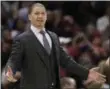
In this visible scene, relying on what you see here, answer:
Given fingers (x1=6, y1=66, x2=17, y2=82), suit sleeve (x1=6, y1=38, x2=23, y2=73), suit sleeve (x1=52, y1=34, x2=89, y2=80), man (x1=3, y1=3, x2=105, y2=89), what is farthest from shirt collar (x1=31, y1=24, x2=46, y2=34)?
fingers (x1=6, y1=66, x2=17, y2=82)

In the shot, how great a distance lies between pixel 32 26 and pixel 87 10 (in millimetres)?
5333

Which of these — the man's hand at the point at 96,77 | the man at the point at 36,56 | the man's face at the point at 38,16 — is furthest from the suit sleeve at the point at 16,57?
the man's hand at the point at 96,77

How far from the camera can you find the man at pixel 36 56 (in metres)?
5.31

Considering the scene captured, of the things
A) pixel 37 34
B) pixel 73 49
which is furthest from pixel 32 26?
pixel 73 49

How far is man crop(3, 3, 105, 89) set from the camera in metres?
5.31

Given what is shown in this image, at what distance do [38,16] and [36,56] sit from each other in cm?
37

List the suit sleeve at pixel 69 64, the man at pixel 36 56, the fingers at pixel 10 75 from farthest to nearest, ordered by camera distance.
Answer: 1. the suit sleeve at pixel 69 64
2. the man at pixel 36 56
3. the fingers at pixel 10 75

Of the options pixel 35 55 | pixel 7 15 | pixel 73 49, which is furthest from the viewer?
pixel 7 15

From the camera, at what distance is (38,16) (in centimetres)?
533

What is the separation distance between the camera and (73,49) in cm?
888

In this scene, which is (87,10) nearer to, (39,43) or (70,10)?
(70,10)

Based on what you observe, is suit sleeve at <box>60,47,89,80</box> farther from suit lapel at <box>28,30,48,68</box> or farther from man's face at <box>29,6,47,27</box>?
man's face at <box>29,6,47,27</box>

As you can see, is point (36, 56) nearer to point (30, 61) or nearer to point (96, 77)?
point (30, 61)

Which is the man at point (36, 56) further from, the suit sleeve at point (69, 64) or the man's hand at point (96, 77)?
the man's hand at point (96, 77)
